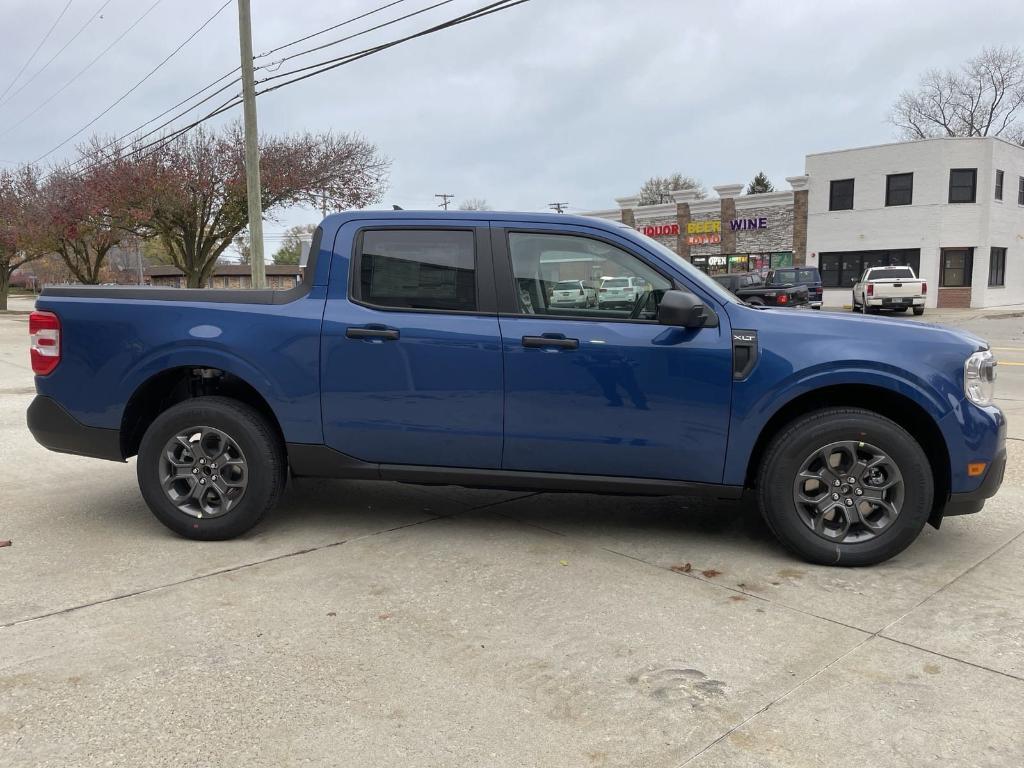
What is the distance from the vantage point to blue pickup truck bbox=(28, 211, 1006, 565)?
4125 millimetres

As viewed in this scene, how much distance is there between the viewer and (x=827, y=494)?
13.8ft

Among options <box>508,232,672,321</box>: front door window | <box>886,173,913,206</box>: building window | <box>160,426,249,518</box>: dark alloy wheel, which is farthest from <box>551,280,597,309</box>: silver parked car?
<box>886,173,913,206</box>: building window

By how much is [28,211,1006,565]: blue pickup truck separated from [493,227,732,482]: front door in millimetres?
11

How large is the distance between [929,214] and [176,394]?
35311 millimetres

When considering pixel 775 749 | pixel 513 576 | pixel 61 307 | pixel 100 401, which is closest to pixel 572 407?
pixel 513 576

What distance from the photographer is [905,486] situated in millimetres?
4105

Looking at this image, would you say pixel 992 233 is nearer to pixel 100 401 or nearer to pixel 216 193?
pixel 216 193

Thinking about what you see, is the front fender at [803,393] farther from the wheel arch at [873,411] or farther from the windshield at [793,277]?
the windshield at [793,277]

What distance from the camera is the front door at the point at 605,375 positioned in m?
4.21

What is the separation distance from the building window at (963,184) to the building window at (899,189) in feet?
4.99

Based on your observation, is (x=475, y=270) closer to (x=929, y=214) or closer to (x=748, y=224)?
(x=929, y=214)

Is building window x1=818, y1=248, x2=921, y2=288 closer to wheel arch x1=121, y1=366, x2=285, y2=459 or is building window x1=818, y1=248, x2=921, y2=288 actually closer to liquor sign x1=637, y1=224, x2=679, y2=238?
liquor sign x1=637, y1=224, x2=679, y2=238

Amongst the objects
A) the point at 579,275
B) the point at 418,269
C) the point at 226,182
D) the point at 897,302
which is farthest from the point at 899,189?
the point at 418,269

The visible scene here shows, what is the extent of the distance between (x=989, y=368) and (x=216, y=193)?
2642 centimetres
